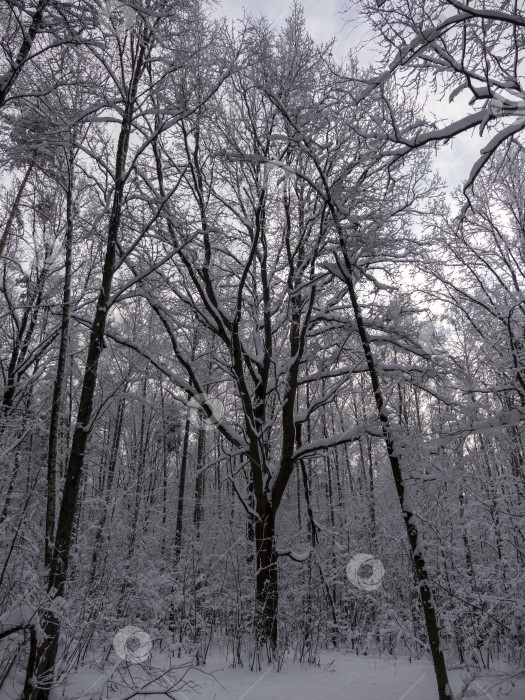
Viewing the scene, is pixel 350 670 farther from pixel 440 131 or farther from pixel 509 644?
pixel 440 131

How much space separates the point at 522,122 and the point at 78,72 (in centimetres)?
446

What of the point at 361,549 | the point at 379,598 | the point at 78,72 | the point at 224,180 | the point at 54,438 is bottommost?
the point at 379,598

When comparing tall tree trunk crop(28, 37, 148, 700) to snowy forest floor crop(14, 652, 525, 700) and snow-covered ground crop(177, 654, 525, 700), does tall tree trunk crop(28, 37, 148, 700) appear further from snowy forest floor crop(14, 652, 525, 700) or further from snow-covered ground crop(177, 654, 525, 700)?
snow-covered ground crop(177, 654, 525, 700)

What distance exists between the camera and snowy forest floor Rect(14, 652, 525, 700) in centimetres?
445

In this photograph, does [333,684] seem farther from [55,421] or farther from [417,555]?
[55,421]

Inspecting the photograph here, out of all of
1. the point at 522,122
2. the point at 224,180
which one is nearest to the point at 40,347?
the point at 224,180

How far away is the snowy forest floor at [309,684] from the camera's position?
445 cm

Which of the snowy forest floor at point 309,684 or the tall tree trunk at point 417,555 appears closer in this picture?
the tall tree trunk at point 417,555

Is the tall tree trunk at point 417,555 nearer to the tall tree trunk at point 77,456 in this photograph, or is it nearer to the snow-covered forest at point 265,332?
the snow-covered forest at point 265,332

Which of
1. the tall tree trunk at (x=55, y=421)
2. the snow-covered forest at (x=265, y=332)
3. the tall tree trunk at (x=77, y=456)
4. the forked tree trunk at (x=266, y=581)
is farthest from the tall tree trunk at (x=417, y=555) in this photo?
the tall tree trunk at (x=55, y=421)

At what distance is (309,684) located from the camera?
5.05m

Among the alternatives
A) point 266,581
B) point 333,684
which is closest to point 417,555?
point 333,684

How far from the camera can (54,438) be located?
5.47 m

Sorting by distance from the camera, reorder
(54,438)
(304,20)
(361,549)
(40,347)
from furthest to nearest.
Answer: (361,549) < (40,347) < (304,20) < (54,438)
